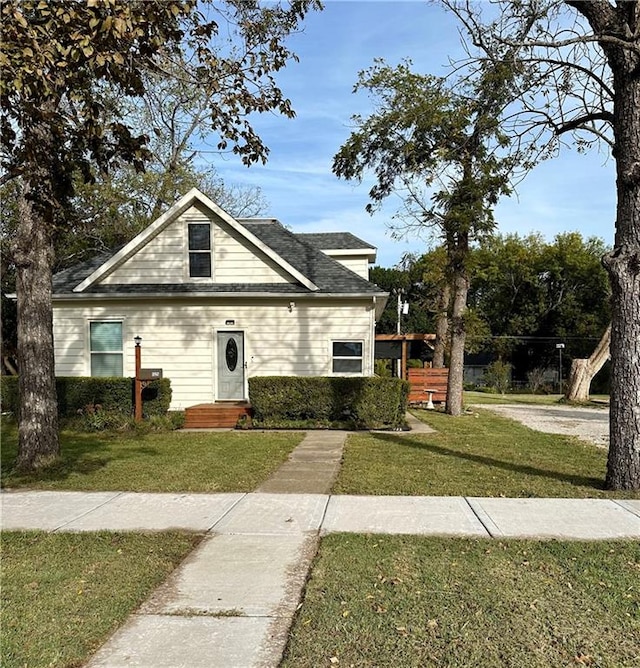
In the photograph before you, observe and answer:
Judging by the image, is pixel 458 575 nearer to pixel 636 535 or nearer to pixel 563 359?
pixel 636 535

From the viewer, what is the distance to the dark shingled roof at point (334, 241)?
1881 cm

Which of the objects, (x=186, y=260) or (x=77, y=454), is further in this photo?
(x=186, y=260)

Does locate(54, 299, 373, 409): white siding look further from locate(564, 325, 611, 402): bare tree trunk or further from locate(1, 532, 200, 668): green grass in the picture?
locate(564, 325, 611, 402): bare tree trunk

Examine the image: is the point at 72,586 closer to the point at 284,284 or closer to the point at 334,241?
the point at 284,284

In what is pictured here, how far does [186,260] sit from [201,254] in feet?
1.37

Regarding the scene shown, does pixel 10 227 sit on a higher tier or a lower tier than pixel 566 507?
higher

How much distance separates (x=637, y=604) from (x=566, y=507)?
92.2 inches

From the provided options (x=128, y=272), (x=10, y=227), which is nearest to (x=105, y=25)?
(x=128, y=272)

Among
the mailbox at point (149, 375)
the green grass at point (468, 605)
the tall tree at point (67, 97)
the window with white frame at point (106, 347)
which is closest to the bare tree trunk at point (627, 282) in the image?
the green grass at point (468, 605)

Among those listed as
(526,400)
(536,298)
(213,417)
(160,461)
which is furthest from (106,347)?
(536,298)

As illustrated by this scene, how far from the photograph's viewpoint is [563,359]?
1698 inches

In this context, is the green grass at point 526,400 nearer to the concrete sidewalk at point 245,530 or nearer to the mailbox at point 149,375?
the mailbox at point 149,375

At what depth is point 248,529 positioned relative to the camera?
5.09m

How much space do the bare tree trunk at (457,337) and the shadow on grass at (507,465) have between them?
535 centimetres
